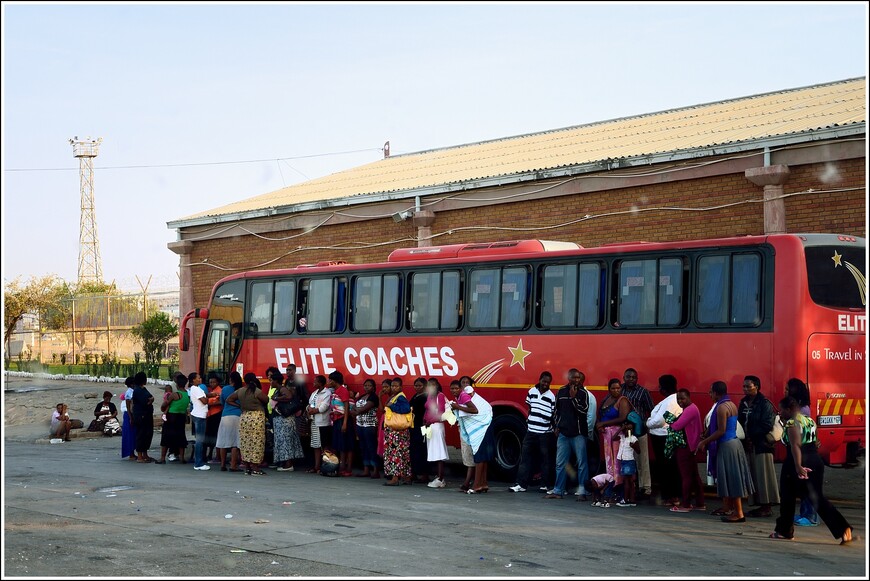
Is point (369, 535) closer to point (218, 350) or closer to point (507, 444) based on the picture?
point (507, 444)

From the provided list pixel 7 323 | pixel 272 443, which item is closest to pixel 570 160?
pixel 272 443

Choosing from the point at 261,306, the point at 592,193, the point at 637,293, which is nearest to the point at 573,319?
the point at 637,293

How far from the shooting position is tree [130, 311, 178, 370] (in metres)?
39.3

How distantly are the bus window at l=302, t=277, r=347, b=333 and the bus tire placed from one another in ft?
12.2

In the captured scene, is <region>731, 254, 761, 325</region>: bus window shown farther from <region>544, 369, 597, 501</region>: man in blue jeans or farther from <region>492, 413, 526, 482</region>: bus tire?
<region>492, 413, 526, 482</region>: bus tire

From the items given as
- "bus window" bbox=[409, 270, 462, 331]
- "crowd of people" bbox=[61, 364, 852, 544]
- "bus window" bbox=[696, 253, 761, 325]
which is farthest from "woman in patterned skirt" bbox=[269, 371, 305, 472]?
"bus window" bbox=[696, 253, 761, 325]

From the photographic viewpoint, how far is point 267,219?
1094 inches

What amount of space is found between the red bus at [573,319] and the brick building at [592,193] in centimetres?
410

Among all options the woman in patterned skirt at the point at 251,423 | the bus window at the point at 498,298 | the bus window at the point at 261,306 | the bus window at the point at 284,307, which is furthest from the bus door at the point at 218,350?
the bus window at the point at 498,298

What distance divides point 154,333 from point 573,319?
27.6 meters

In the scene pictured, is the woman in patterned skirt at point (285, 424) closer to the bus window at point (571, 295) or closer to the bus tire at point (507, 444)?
the bus tire at point (507, 444)

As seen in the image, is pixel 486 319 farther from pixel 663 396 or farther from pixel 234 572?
pixel 234 572

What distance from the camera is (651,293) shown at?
1469cm

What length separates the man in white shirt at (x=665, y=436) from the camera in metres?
12.8
